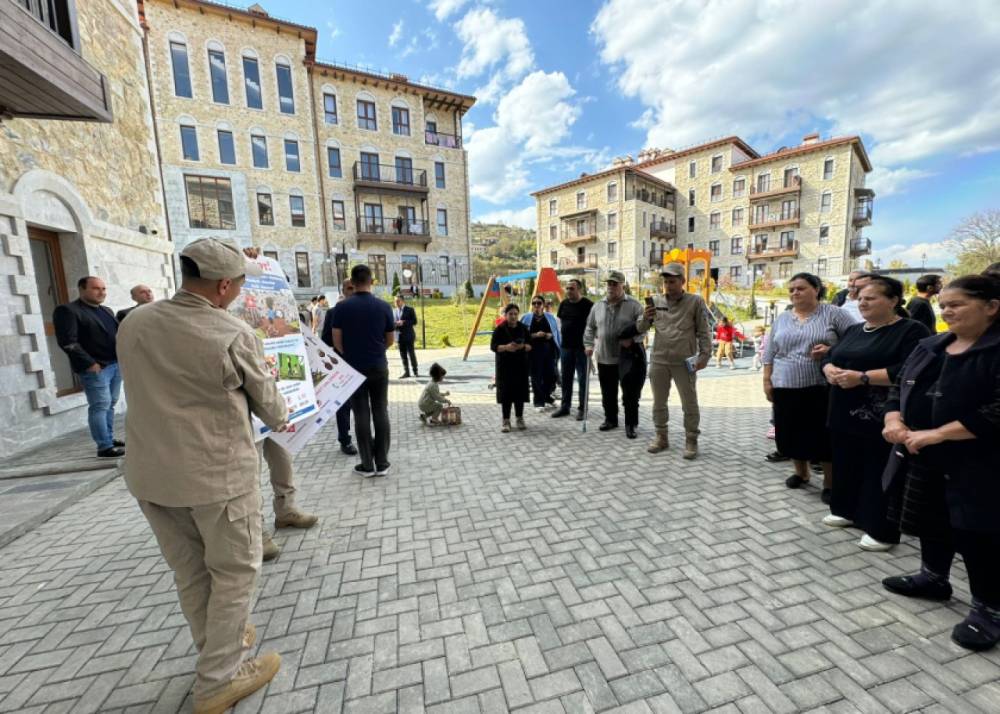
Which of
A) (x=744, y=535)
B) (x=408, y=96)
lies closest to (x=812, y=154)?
(x=408, y=96)

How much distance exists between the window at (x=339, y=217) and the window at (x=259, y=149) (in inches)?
172

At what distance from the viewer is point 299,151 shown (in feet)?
86.6

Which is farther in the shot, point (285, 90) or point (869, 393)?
point (285, 90)

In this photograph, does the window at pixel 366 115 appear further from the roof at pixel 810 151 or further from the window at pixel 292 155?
the roof at pixel 810 151

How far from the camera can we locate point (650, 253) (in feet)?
137

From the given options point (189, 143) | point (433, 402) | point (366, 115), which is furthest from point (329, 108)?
point (433, 402)

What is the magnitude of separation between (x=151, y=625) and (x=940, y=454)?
442 cm

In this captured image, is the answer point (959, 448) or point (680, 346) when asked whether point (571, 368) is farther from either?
point (959, 448)

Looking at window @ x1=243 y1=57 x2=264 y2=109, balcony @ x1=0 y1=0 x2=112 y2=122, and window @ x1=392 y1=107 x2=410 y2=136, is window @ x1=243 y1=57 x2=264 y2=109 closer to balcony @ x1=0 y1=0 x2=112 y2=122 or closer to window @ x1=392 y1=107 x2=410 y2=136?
window @ x1=392 y1=107 x2=410 y2=136

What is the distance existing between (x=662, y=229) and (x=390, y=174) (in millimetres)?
26617

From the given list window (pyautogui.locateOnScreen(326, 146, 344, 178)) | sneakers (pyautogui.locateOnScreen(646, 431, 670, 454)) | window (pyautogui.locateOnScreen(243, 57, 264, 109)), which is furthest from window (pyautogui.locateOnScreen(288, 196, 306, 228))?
sneakers (pyautogui.locateOnScreen(646, 431, 670, 454))

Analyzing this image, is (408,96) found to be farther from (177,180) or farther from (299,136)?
(177,180)

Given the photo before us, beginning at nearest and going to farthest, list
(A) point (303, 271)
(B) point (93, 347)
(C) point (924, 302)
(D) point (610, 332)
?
(C) point (924, 302) → (B) point (93, 347) → (D) point (610, 332) → (A) point (303, 271)

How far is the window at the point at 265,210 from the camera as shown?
84.9 feet
